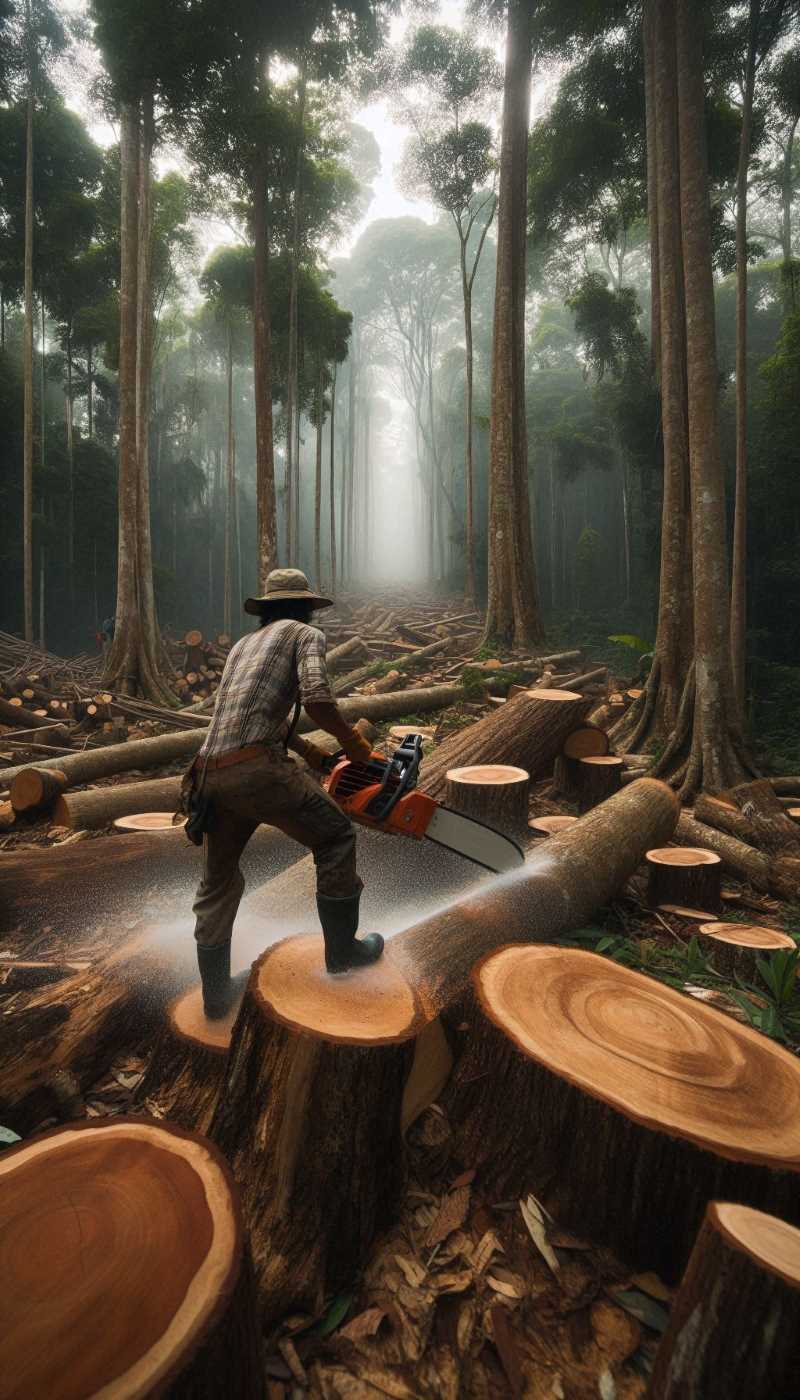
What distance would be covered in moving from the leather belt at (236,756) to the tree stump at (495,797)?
1636mm

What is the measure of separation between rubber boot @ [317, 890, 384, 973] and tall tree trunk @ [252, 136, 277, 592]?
359 inches

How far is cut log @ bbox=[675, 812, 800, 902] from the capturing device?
3574mm

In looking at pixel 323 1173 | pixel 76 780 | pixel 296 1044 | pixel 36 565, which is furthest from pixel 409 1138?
pixel 36 565

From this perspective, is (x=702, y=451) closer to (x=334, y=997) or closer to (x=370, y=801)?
(x=370, y=801)

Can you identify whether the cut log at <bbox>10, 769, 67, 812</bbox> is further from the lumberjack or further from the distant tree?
the distant tree

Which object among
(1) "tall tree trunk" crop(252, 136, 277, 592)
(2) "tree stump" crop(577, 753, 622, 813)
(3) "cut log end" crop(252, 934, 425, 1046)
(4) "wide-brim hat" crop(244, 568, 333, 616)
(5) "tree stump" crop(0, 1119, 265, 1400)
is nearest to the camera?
(5) "tree stump" crop(0, 1119, 265, 1400)

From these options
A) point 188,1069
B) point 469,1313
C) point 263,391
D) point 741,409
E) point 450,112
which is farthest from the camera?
point 450,112

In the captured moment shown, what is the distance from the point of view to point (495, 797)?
351 centimetres

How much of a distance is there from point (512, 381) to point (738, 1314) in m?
11.2

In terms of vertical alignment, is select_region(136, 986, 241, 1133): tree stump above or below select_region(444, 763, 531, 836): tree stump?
below

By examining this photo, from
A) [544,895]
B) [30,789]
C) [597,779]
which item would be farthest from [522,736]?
[30,789]

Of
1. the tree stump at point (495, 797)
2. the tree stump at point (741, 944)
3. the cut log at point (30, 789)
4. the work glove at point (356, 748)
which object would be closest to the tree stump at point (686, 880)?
the tree stump at point (741, 944)

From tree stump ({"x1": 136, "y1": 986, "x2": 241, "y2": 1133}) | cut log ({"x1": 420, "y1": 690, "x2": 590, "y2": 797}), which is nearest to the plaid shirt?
tree stump ({"x1": 136, "y1": 986, "x2": 241, "y2": 1133})

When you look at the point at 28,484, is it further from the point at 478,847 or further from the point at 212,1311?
the point at 212,1311
